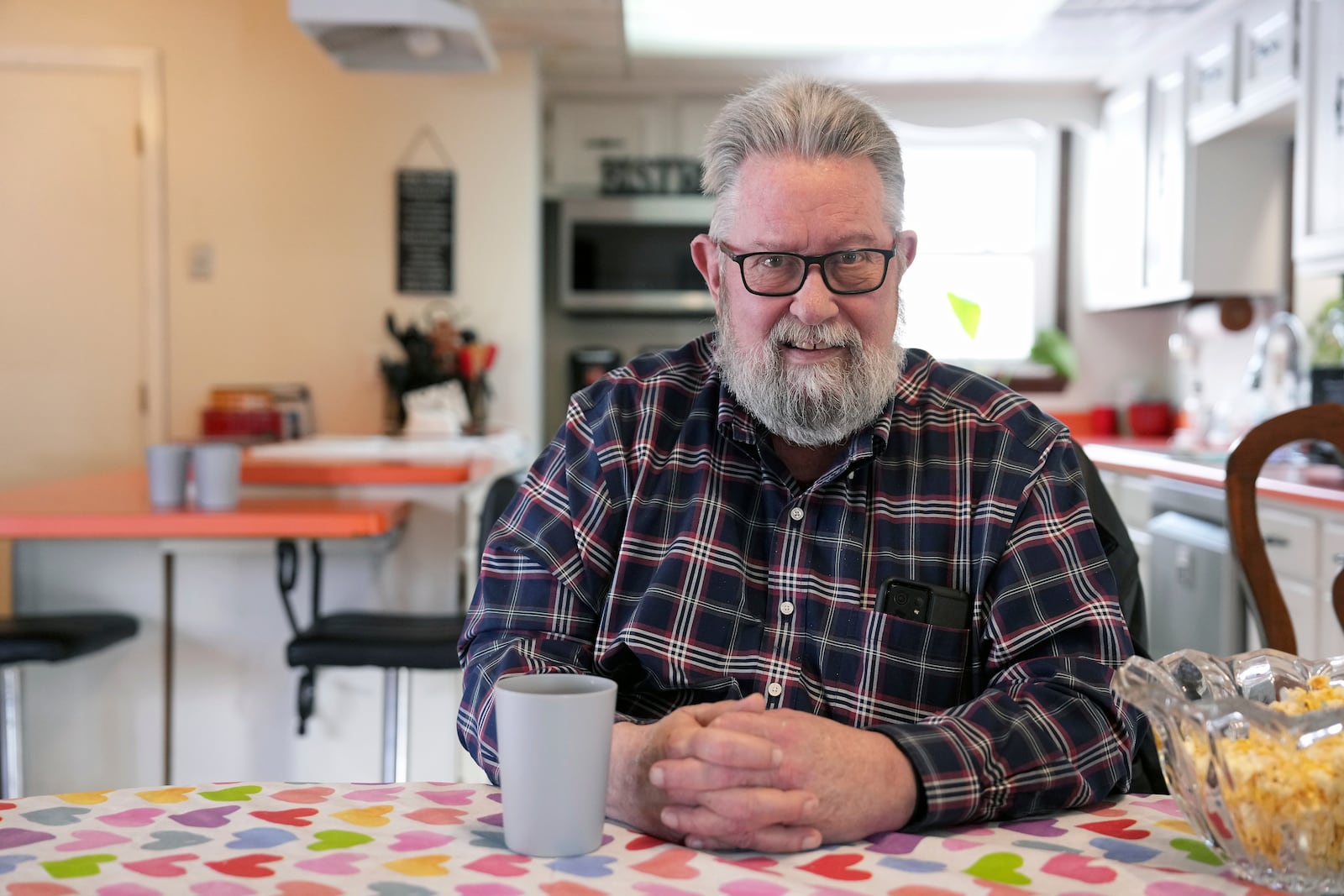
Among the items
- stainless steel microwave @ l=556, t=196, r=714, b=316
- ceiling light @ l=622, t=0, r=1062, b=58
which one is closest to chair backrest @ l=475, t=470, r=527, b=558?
ceiling light @ l=622, t=0, r=1062, b=58

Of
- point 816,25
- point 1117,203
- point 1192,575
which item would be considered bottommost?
point 1192,575

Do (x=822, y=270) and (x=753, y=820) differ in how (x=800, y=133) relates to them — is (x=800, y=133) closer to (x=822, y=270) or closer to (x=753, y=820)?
(x=822, y=270)

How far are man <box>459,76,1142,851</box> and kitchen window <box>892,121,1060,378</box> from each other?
403 cm

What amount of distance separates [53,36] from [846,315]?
420 centimetres

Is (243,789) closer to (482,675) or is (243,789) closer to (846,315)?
(482,675)

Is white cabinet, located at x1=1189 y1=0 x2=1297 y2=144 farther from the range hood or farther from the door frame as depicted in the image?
the door frame

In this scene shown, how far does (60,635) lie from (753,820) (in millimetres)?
1812

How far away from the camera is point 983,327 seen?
519 cm

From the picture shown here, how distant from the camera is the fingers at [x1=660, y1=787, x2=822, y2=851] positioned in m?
0.78

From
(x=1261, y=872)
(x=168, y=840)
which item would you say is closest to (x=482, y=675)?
(x=168, y=840)

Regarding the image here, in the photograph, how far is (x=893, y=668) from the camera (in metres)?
1.12

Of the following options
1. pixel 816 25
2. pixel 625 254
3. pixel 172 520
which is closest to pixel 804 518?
pixel 172 520

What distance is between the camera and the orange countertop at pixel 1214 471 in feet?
8.67

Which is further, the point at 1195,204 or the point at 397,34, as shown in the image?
the point at 1195,204
